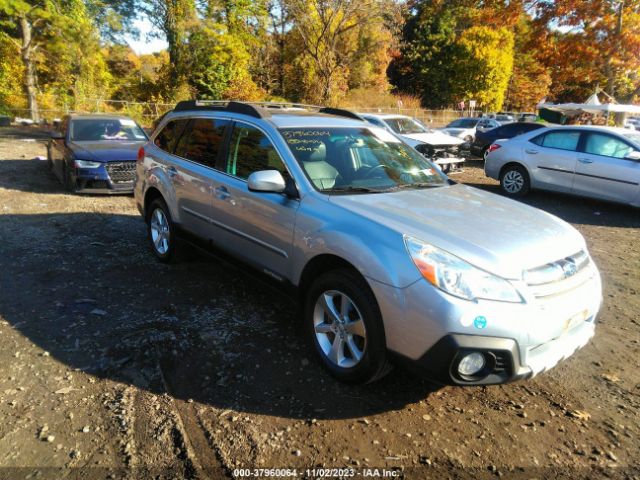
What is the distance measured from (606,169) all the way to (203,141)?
7366 millimetres

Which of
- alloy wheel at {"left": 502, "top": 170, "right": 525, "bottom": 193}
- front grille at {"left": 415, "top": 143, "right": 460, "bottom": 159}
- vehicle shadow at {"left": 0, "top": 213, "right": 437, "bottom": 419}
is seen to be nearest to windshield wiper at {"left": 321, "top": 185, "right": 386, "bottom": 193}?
vehicle shadow at {"left": 0, "top": 213, "right": 437, "bottom": 419}

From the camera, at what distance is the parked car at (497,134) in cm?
1521

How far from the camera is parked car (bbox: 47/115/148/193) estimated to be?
9.05 metres

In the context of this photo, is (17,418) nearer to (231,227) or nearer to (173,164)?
(231,227)

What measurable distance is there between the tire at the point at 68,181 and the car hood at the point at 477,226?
7394mm

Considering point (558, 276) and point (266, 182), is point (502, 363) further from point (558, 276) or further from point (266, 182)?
point (266, 182)

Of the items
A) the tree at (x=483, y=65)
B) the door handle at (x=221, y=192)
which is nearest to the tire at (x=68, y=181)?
the door handle at (x=221, y=192)

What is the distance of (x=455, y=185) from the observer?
4.26m

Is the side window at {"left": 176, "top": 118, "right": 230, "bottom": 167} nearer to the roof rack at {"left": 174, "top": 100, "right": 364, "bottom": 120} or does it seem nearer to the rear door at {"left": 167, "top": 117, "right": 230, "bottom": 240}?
the rear door at {"left": 167, "top": 117, "right": 230, "bottom": 240}

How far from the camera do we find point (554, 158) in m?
9.60

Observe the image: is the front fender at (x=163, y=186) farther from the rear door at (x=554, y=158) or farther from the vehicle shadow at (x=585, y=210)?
the rear door at (x=554, y=158)

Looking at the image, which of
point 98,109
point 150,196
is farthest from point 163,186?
point 98,109

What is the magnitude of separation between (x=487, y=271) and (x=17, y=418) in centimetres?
288

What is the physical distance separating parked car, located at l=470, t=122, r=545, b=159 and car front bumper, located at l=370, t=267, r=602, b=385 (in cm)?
1359
